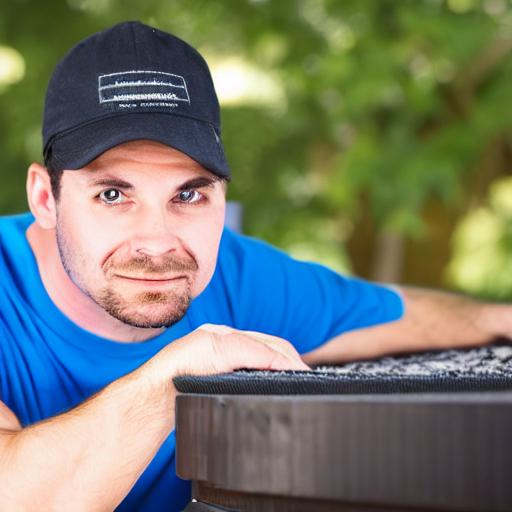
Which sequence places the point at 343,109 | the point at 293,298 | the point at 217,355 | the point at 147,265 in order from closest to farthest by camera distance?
1. the point at 217,355
2. the point at 147,265
3. the point at 293,298
4. the point at 343,109

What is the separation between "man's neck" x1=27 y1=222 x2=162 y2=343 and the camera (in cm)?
161

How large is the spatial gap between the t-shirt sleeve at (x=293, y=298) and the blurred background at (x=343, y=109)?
3.25 meters

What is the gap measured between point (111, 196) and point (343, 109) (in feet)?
13.3

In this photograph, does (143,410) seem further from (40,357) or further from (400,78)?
(400,78)

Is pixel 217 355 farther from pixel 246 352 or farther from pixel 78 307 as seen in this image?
pixel 78 307

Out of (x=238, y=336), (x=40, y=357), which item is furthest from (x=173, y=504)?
(x=238, y=336)

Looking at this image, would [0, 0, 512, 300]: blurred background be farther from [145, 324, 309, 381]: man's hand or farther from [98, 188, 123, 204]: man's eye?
[145, 324, 309, 381]: man's hand

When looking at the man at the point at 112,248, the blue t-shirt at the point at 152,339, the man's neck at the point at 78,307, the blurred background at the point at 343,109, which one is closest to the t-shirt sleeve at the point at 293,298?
the blue t-shirt at the point at 152,339

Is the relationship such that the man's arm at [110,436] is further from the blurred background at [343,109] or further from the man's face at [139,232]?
the blurred background at [343,109]

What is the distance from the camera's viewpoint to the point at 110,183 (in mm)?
1485

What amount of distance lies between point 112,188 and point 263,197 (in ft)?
14.8

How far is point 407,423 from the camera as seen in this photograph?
0.89m

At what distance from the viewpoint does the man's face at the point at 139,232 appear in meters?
1.46

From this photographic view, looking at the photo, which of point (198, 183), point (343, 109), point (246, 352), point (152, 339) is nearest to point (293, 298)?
point (152, 339)
